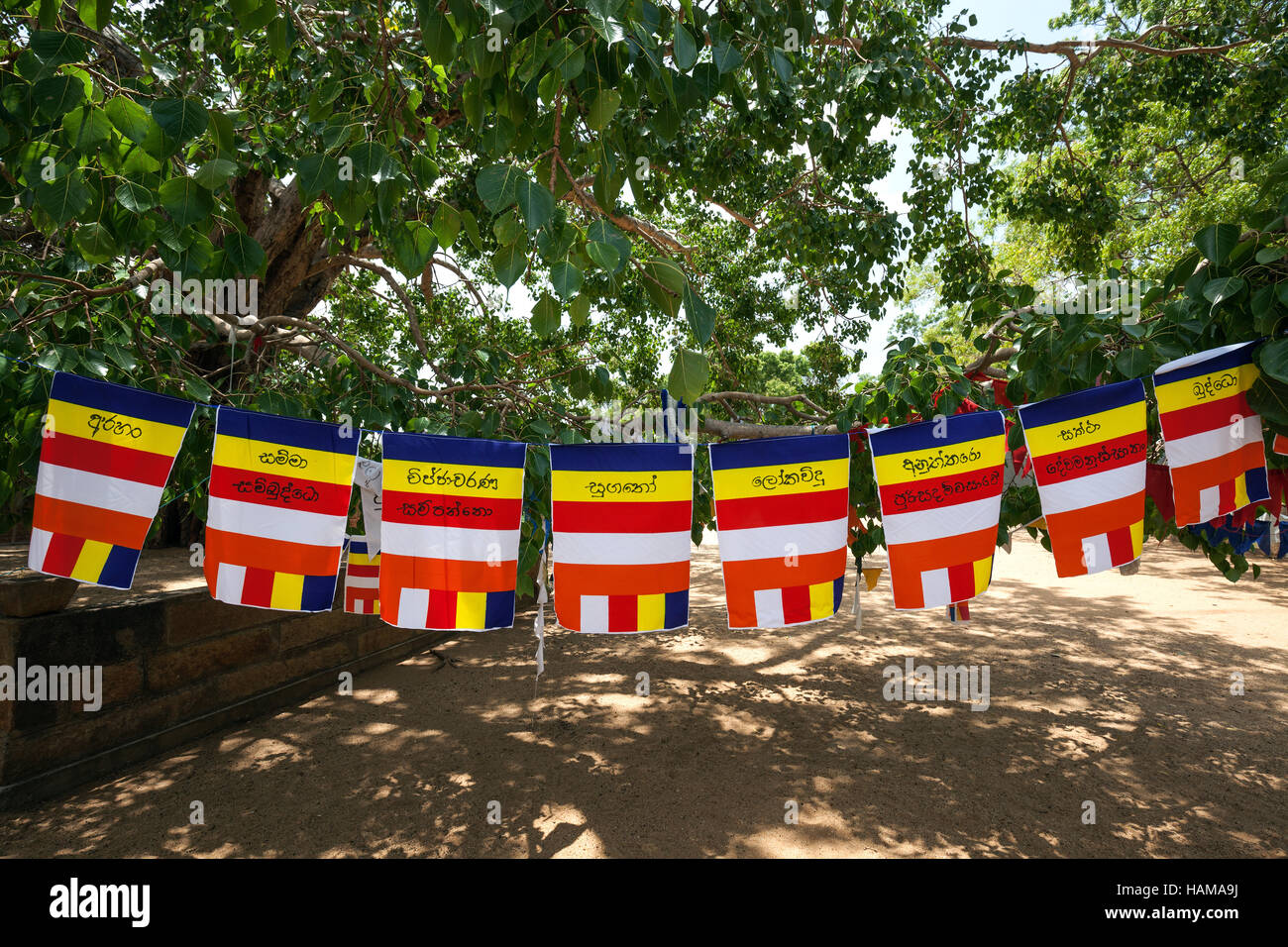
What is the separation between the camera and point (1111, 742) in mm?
5137

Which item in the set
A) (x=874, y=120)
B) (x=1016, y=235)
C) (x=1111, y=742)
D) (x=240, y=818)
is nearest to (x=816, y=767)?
(x=1111, y=742)

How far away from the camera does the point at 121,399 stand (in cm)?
283

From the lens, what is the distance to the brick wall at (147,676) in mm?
4012

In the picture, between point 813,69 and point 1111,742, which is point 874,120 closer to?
point 813,69

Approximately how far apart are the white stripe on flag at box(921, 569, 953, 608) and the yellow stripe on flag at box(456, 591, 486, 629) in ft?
6.49

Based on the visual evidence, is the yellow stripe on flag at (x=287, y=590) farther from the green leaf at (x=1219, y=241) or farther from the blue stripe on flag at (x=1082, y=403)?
the green leaf at (x=1219, y=241)

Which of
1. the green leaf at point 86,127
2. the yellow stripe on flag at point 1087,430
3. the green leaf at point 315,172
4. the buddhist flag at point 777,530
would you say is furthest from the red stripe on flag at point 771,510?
the green leaf at point 86,127

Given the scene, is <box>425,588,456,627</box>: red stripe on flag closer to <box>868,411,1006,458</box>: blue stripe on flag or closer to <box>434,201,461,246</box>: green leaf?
<box>434,201,461,246</box>: green leaf

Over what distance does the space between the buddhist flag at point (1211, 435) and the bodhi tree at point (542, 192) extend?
0.47 ft

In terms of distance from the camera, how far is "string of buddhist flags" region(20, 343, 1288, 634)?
281 cm

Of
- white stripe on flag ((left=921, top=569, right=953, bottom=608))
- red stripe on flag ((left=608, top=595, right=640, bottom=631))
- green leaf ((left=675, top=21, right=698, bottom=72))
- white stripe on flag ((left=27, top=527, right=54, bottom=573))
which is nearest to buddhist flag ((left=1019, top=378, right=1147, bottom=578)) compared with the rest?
white stripe on flag ((left=921, top=569, right=953, bottom=608))

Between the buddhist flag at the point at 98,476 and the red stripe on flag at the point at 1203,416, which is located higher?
the red stripe on flag at the point at 1203,416

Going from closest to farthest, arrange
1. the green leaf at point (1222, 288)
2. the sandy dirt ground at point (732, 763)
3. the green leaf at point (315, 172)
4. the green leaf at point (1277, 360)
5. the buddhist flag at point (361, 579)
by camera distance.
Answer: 1. the green leaf at point (315, 172)
2. the green leaf at point (1277, 360)
3. the green leaf at point (1222, 288)
4. the sandy dirt ground at point (732, 763)
5. the buddhist flag at point (361, 579)

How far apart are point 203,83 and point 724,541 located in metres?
4.96
